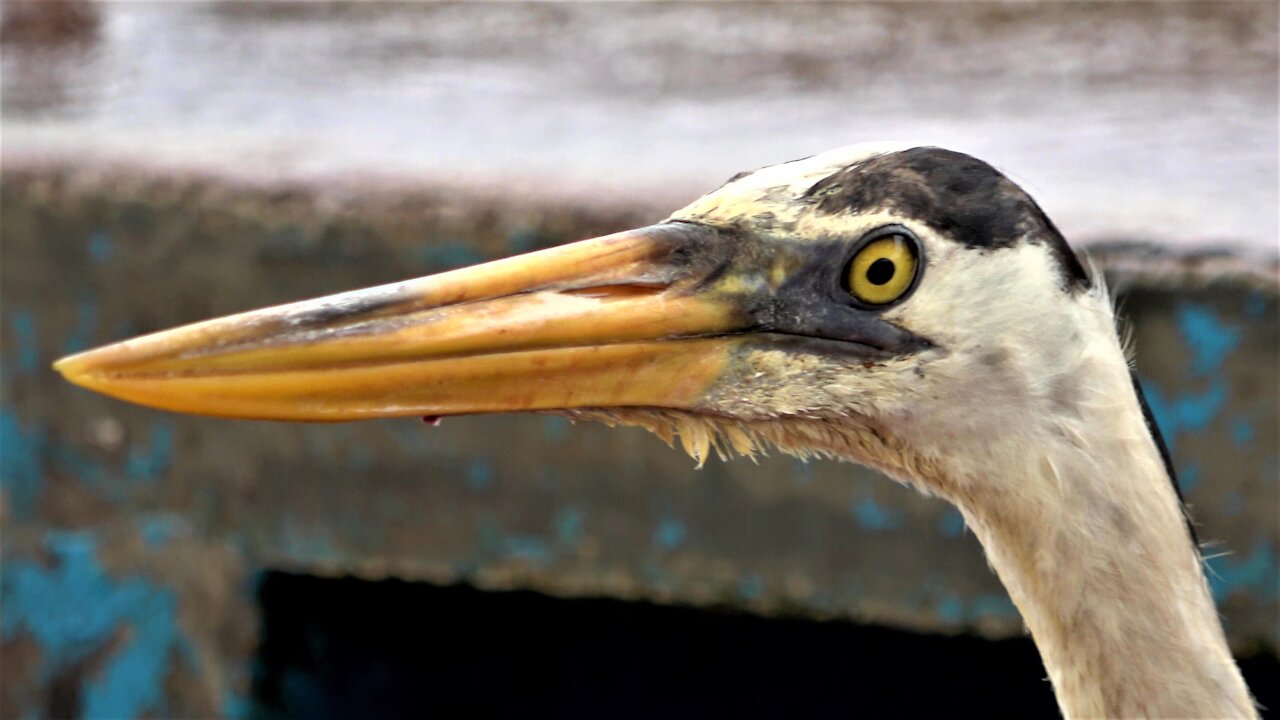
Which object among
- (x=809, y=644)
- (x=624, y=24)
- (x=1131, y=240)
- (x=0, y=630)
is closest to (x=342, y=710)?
(x=0, y=630)

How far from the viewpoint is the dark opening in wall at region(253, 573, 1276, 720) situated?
243 cm

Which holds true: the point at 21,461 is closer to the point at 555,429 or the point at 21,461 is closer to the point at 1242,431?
the point at 555,429

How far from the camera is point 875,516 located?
197cm

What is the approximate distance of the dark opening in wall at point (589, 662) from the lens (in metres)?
2.43

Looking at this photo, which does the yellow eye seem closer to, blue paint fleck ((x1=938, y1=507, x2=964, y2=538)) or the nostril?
the nostril

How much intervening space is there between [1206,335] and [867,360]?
31.1 inches

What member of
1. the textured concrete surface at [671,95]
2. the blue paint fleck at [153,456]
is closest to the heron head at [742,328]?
the textured concrete surface at [671,95]

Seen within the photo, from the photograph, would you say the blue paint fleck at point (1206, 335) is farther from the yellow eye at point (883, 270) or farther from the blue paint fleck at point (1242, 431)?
the yellow eye at point (883, 270)

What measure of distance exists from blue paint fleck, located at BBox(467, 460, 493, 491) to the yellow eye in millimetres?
967

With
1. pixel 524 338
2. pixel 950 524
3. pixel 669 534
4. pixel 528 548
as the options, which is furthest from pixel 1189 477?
pixel 524 338

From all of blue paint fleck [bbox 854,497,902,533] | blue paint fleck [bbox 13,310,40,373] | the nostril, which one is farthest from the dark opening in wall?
the nostril

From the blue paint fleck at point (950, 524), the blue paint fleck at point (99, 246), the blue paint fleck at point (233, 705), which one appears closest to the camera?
the blue paint fleck at point (950, 524)

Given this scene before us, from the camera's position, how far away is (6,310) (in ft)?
7.21

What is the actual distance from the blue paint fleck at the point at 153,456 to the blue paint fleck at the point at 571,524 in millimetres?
655
